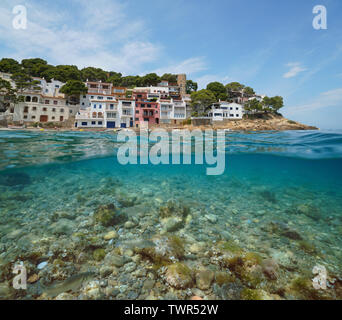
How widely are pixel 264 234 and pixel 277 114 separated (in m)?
82.2

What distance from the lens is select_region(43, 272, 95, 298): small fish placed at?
119 inches

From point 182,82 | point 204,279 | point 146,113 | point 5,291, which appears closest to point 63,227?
point 5,291

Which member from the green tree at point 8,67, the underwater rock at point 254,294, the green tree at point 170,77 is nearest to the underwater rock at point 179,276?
the underwater rock at point 254,294

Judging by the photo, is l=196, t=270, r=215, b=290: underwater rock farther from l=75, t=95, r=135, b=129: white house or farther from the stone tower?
the stone tower

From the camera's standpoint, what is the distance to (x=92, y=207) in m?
7.04

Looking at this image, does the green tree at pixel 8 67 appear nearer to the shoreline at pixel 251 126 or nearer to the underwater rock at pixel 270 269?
the shoreline at pixel 251 126

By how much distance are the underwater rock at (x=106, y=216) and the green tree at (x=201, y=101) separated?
58.4 metres

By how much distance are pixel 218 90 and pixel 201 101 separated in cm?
2150

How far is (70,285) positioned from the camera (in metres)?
3.21

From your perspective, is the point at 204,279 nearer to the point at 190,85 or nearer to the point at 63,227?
the point at 63,227

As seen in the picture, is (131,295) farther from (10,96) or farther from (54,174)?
(10,96)

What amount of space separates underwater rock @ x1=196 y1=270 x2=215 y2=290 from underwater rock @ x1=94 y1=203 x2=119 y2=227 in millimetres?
3553

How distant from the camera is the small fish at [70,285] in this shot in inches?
119

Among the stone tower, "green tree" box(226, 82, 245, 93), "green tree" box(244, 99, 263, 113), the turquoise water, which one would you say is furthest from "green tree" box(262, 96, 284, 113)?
the turquoise water
